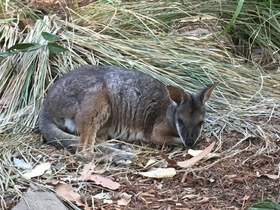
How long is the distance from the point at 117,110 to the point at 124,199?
1.18m

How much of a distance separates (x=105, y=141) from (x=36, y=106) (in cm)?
71

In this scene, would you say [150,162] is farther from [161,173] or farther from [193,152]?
[193,152]

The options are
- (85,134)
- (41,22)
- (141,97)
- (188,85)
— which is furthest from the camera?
(41,22)

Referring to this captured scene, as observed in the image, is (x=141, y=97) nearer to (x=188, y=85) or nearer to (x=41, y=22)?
(x=188, y=85)

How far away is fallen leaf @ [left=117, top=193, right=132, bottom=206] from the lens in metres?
3.33

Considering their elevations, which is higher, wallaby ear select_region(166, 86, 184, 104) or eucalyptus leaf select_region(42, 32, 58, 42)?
eucalyptus leaf select_region(42, 32, 58, 42)

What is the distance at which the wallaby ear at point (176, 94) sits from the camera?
4160 millimetres

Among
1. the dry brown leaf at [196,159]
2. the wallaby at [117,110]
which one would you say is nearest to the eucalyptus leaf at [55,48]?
the wallaby at [117,110]

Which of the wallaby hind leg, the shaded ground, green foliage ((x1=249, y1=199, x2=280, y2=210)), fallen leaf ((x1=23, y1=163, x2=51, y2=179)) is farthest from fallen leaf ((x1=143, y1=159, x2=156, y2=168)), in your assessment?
green foliage ((x1=249, y1=199, x2=280, y2=210))

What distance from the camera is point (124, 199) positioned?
133 inches

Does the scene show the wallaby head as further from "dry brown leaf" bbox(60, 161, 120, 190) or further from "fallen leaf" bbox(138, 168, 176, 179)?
"dry brown leaf" bbox(60, 161, 120, 190)

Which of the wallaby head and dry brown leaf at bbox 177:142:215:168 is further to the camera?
the wallaby head

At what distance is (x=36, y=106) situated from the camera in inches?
182

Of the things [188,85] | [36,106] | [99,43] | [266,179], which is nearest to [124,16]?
[99,43]
